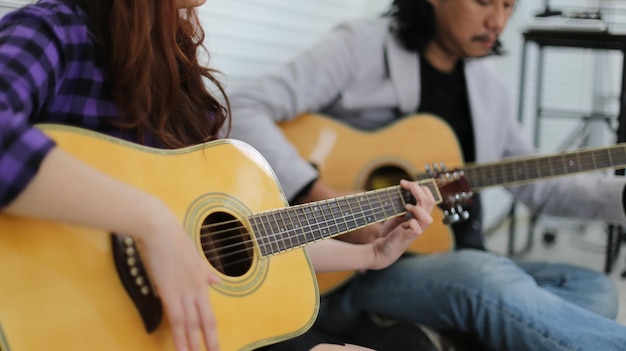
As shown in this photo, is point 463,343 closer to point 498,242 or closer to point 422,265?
point 422,265

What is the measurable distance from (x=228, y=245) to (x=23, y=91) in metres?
0.30

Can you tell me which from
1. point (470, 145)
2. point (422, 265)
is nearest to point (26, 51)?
point (422, 265)

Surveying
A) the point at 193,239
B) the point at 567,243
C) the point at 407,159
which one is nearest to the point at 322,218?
the point at 193,239

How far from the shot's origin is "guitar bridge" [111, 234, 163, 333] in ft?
2.15

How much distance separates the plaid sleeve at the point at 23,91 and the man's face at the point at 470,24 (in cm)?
97

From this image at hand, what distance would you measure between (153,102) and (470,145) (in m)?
0.91

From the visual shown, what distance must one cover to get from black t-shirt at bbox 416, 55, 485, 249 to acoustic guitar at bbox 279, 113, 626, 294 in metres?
0.08

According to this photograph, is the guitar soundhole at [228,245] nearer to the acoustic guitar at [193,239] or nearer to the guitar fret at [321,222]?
the acoustic guitar at [193,239]

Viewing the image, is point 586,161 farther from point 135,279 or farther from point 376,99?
point 135,279

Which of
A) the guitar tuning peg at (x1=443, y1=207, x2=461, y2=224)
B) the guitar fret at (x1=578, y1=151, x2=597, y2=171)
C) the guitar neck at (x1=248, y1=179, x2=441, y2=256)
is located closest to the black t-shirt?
the guitar fret at (x1=578, y1=151, x2=597, y2=171)

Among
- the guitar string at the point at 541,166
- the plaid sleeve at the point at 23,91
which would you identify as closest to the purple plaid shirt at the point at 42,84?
the plaid sleeve at the point at 23,91

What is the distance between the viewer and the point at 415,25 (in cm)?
147

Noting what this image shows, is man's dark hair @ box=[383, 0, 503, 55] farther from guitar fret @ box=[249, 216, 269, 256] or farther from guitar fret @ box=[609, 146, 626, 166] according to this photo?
guitar fret @ box=[249, 216, 269, 256]

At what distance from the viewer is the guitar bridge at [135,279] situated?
2.15ft
